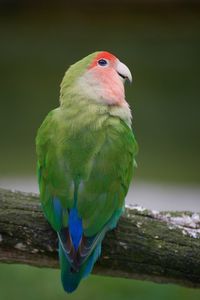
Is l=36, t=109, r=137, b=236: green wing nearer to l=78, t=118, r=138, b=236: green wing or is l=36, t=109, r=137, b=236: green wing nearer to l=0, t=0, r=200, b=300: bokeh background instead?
l=78, t=118, r=138, b=236: green wing

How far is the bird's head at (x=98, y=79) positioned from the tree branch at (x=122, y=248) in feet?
1.48

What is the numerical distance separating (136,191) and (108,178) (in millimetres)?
2458

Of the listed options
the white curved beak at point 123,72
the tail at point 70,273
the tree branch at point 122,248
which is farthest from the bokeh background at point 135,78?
the tail at point 70,273

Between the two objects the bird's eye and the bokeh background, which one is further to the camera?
→ the bokeh background

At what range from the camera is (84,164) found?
2.53 metres

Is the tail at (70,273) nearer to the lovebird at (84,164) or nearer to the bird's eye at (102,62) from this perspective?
the lovebird at (84,164)

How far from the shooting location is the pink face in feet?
9.07

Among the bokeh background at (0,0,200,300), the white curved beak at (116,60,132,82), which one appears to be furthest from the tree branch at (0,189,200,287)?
the bokeh background at (0,0,200,300)

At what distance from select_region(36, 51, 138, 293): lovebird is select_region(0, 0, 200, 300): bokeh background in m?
1.91

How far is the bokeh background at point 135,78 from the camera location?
4.77 metres

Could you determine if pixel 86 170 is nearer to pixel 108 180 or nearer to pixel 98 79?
pixel 108 180

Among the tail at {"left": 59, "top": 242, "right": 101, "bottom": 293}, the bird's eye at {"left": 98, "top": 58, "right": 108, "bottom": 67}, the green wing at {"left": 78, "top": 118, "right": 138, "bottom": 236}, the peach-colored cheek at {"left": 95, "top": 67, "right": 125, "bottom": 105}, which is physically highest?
the bird's eye at {"left": 98, "top": 58, "right": 108, "bottom": 67}

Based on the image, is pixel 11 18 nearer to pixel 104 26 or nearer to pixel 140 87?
pixel 104 26

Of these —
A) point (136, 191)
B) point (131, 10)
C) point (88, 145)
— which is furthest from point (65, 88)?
point (136, 191)
